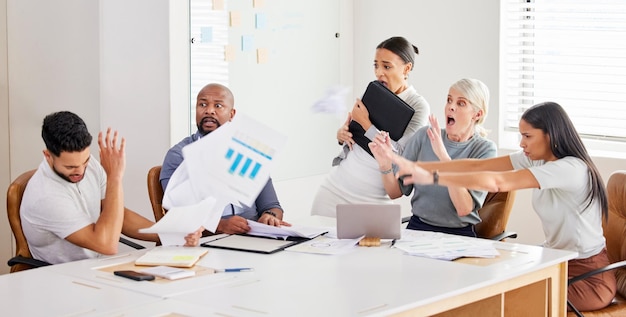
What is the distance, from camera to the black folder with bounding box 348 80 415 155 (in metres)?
4.49

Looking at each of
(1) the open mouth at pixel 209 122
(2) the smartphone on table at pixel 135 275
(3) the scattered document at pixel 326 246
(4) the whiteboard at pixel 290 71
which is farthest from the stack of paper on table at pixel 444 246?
(4) the whiteboard at pixel 290 71

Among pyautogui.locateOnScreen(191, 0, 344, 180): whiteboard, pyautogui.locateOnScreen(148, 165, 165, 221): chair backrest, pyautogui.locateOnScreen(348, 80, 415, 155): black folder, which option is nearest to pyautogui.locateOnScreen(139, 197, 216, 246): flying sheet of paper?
pyautogui.locateOnScreen(148, 165, 165, 221): chair backrest

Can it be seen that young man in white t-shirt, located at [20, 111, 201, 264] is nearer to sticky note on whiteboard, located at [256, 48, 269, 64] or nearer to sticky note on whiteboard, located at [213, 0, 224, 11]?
sticky note on whiteboard, located at [213, 0, 224, 11]

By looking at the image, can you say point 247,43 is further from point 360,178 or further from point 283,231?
point 283,231

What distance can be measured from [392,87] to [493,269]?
1.61 meters

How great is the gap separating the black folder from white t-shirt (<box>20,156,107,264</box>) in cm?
143

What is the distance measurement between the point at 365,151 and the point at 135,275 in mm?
1733

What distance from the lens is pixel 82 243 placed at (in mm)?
3602

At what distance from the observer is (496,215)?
4391 mm

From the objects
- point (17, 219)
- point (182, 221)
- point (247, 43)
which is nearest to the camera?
point (182, 221)

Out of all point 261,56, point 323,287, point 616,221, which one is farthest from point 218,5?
point 323,287

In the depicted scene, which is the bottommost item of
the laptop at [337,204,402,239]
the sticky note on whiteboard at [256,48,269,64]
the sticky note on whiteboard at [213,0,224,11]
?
the laptop at [337,204,402,239]

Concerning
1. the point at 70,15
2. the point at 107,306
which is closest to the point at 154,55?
the point at 70,15

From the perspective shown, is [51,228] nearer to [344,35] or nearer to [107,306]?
[107,306]
